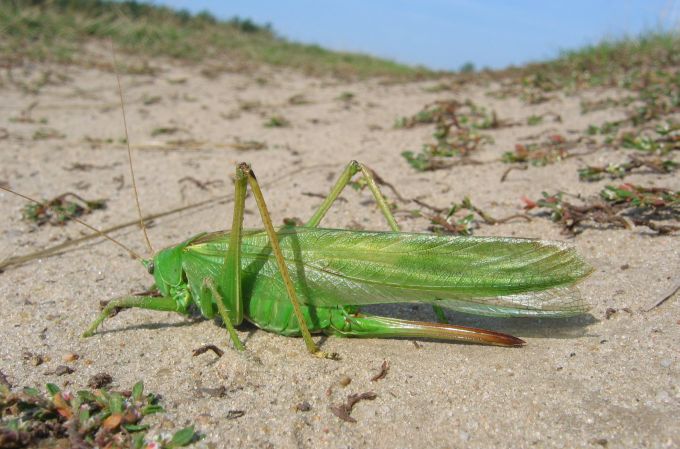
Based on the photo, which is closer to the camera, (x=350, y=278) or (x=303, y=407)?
(x=303, y=407)

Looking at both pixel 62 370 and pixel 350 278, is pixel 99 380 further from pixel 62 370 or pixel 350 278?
pixel 350 278

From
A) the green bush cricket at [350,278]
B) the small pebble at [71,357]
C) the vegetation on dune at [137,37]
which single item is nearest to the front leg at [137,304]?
the green bush cricket at [350,278]

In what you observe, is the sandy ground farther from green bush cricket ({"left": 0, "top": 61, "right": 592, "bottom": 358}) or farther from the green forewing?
the green forewing

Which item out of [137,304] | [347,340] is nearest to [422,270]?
[347,340]

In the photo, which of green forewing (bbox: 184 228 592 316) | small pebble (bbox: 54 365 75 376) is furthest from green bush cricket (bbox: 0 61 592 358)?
small pebble (bbox: 54 365 75 376)

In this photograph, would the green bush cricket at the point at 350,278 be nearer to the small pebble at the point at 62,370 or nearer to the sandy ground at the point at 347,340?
the sandy ground at the point at 347,340

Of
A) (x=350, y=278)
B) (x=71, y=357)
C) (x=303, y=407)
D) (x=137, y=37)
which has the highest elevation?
(x=137, y=37)

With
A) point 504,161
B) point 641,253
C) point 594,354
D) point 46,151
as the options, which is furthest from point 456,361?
point 46,151
